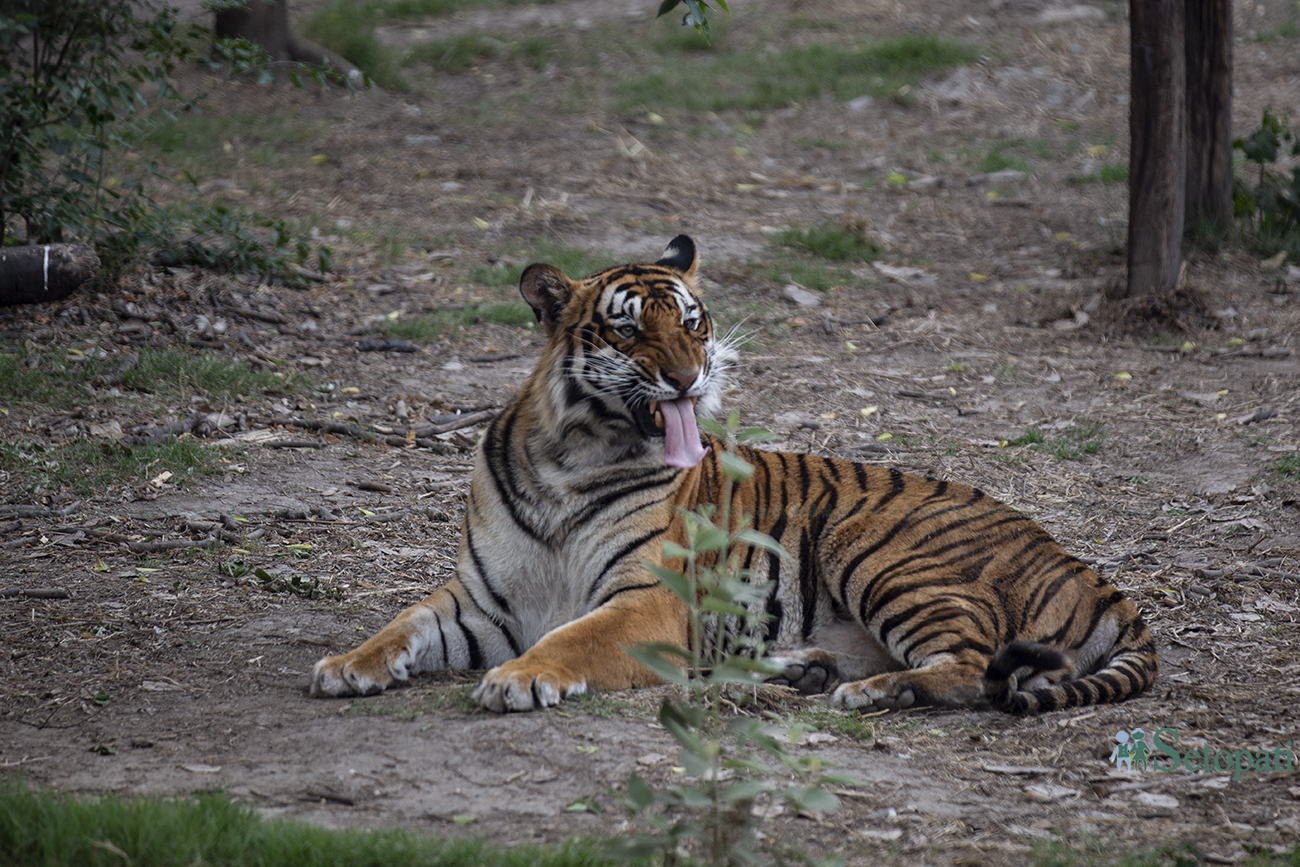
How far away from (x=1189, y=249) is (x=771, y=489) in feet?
17.8

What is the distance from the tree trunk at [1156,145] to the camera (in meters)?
7.33

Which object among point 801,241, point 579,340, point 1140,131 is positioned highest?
point 1140,131

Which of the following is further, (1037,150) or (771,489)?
(1037,150)

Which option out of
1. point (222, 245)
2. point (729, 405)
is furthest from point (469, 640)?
point (222, 245)

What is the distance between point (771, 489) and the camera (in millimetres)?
4363

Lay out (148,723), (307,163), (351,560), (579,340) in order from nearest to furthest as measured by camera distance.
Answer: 1. (148,723)
2. (579,340)
3. (351,560)
4. (307,163)

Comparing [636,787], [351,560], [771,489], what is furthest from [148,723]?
[771,489]

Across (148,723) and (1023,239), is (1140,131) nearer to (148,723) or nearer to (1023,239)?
(1023,239)

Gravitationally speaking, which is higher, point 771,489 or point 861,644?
point 771,489

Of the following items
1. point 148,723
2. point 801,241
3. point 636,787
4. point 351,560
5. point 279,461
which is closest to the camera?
point 636,787

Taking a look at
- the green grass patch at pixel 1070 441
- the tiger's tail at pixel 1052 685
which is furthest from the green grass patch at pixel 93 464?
the green grass patch at pixel 1070 441

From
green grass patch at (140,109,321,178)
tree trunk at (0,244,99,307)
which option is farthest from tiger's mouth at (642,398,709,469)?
green grass patch at (140,109,321,178)

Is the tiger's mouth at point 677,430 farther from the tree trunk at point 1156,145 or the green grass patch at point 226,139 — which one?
the green grass patch at point 226,139

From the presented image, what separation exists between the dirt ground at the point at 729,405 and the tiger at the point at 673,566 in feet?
0.52
